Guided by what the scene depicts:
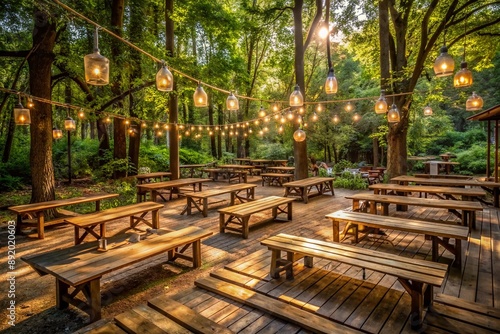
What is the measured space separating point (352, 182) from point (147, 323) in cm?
1096

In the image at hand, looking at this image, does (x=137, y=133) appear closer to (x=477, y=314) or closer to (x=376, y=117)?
(x=477, y=314)

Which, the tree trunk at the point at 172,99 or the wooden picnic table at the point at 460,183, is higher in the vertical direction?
the tree trunk at the point at 172,99

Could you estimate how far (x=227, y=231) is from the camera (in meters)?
6.37

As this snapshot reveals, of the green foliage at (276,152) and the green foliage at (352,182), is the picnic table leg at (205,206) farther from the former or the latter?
the green foliage at (276,152)

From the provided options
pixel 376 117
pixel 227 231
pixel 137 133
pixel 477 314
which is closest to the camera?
pixel 477 314

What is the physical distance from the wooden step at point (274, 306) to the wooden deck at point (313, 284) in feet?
0.22

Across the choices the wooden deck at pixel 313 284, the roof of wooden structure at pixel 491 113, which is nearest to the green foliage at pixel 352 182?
the roof of wooden structure at pixel 491 113

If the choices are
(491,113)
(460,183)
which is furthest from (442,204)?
(491,113)

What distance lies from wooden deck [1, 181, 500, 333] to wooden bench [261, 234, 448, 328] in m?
0.18

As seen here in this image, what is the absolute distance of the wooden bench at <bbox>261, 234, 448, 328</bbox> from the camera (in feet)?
8.79

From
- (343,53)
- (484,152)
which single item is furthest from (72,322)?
(484,152)

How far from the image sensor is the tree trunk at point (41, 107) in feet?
22.3

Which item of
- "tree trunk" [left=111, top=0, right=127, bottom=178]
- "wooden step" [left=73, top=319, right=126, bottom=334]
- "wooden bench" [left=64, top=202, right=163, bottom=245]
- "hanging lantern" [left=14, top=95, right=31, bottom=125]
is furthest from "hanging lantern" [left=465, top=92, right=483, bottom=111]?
"tree trunk" [left=111, top=0, right=127, bottom=178]

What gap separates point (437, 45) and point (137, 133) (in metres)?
12.4
